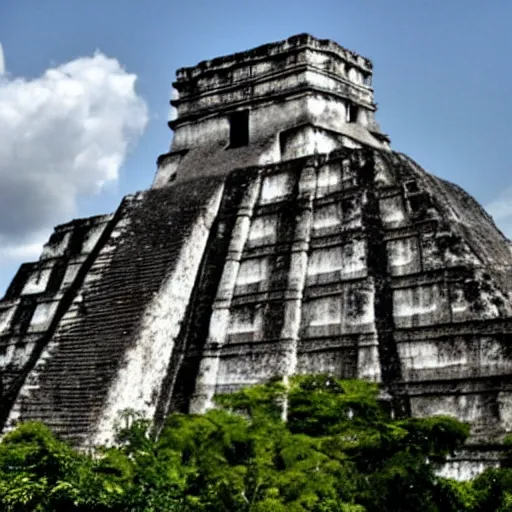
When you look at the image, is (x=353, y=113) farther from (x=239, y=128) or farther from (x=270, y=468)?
(x=270, y=468)

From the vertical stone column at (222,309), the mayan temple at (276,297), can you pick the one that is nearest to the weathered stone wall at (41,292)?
the mayan temple at (276,297)

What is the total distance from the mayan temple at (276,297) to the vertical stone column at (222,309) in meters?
0.03

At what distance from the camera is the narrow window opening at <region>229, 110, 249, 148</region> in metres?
15.6

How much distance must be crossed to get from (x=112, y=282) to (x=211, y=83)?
22.4 ft

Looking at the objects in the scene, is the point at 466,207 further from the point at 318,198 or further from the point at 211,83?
the point at 211,83

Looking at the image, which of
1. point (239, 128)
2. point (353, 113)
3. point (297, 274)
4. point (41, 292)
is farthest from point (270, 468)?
point (353, 113)

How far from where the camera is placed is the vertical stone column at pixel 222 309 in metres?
9.88

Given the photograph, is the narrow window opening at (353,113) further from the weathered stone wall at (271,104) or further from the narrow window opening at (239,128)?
the narrow window opening at (239,128)

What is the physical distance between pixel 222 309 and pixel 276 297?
0.94 meters

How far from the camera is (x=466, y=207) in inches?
464

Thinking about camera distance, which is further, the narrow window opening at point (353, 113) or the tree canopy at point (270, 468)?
the narrow window opening at point (353, 113)

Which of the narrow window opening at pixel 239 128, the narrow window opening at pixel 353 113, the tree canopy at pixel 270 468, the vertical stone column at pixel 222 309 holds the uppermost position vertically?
the narrow window opening at pixel 353 113

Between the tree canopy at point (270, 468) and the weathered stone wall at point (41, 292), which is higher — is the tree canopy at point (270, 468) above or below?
below

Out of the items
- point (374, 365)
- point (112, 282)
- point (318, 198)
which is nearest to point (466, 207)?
point (318, 198)
